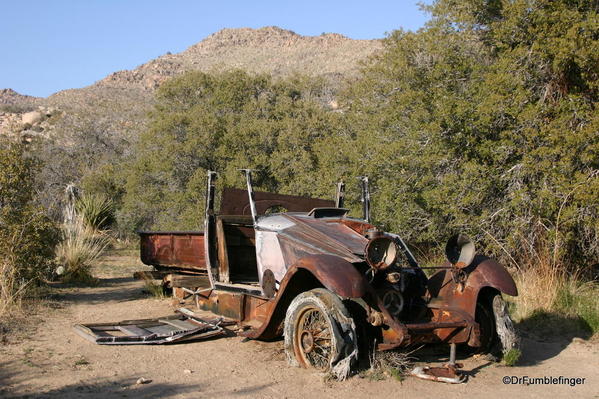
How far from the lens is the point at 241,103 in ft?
77.2

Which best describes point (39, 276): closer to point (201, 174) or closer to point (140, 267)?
point (140, 267)

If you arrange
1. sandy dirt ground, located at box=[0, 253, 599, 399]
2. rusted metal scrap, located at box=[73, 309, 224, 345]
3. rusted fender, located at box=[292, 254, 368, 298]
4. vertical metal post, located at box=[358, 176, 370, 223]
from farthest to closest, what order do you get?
vertical metal post, located at box=[358, 176, 370, 223] < rusted metal scrap, located at box=[73, 309, 224, 345] < rusted fender, located at box=[292, 254, 368, 298] < sandy dirt ground, located at box=[0, 253, 599, 399]

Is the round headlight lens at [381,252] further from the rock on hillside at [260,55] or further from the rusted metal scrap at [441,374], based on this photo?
the rock on hillside at [260,55]

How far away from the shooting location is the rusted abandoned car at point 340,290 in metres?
5.19

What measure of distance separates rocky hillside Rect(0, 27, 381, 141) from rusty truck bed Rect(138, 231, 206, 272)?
22450 millimetres

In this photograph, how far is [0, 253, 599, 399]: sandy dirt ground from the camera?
4.83 meters

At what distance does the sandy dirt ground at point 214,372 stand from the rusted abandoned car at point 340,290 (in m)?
0.27

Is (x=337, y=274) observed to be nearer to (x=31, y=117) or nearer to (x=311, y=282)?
(x=311, y=282)

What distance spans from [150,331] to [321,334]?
94.7 inches

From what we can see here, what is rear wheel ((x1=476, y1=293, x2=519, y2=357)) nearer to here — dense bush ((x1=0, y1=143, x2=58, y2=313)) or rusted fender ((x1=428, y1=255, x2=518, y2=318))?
rusted fender ((x1=428, y1=255, x2=518, y2=318))

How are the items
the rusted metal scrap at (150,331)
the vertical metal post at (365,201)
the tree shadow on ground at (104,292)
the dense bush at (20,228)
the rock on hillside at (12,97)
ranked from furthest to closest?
the rock on hillside at (12,97), the tree shadow on ground at (104,292), the dense bush at (20,228), the vertical metal post at (365,201), the rusted metal scrap at (150,331)

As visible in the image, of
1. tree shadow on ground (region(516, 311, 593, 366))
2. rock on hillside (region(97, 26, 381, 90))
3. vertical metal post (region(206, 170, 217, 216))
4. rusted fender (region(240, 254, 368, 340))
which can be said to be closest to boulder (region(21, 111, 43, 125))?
rock on hillside (region(97, 26, 381, 90))

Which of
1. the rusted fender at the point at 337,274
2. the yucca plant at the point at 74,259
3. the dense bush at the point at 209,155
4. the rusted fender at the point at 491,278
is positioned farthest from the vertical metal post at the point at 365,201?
the dense bush at the point at 209,155

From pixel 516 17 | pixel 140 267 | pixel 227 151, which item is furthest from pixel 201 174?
pixel 516 17
